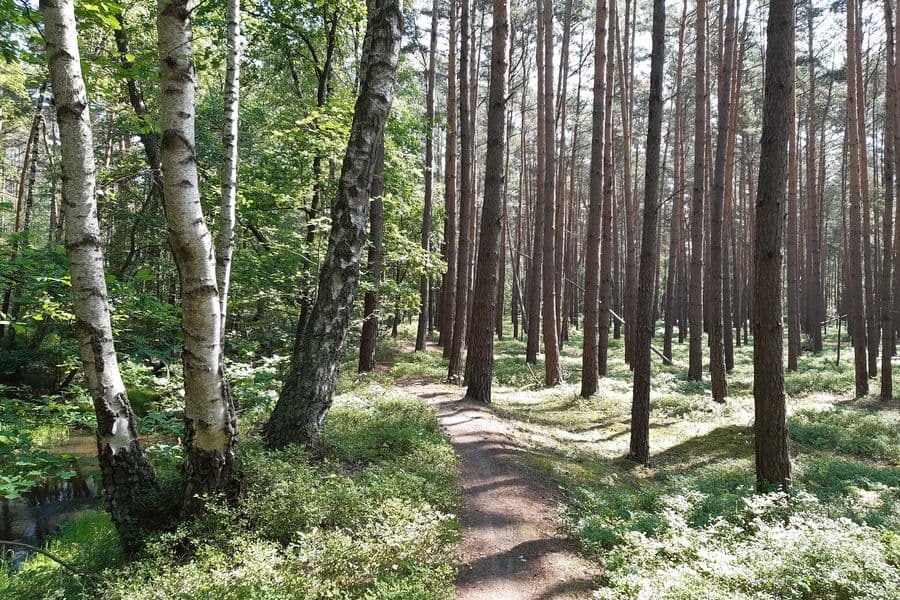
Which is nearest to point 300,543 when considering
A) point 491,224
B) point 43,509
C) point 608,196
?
point 43,509

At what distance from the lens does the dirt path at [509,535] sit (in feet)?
14.1

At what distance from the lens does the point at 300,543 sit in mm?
4164

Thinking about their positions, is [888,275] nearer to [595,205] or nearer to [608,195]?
[608,195]

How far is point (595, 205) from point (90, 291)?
12.4 metres

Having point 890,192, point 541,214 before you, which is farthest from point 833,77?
point 541,214

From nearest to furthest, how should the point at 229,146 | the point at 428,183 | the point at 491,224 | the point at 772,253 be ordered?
the point at 229,146, the point at 772,253, the point at 491,224, the point at 428,183

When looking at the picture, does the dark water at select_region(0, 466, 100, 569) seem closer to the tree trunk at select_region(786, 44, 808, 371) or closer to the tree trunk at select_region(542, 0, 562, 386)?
the tree trunk at select_region(542, 0, 562, 386)

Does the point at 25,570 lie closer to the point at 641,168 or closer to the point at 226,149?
the point at 226,149

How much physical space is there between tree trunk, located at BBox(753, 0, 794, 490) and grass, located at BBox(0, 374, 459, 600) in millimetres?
4198

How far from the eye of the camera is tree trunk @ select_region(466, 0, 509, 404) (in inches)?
419

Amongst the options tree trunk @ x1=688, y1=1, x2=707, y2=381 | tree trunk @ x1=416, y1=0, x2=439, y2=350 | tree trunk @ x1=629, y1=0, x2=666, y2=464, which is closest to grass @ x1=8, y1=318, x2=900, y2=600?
tree trunk @ x1=629, y1=0, x2=666, y2=464

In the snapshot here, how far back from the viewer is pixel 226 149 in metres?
5.62

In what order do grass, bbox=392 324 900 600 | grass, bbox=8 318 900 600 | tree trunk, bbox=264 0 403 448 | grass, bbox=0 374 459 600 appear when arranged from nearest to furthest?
grass, bbox=0 374 459 600, grass, bbox=8 318 900 600, grass, bbox=392 324 900 600, tree trunk, bbox=264 0 403 448

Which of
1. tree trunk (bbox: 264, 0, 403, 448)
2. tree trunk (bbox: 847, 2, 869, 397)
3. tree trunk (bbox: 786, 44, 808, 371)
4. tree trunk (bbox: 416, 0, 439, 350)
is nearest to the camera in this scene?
tree trunk (bbox: 264, 0, 403, 448)
